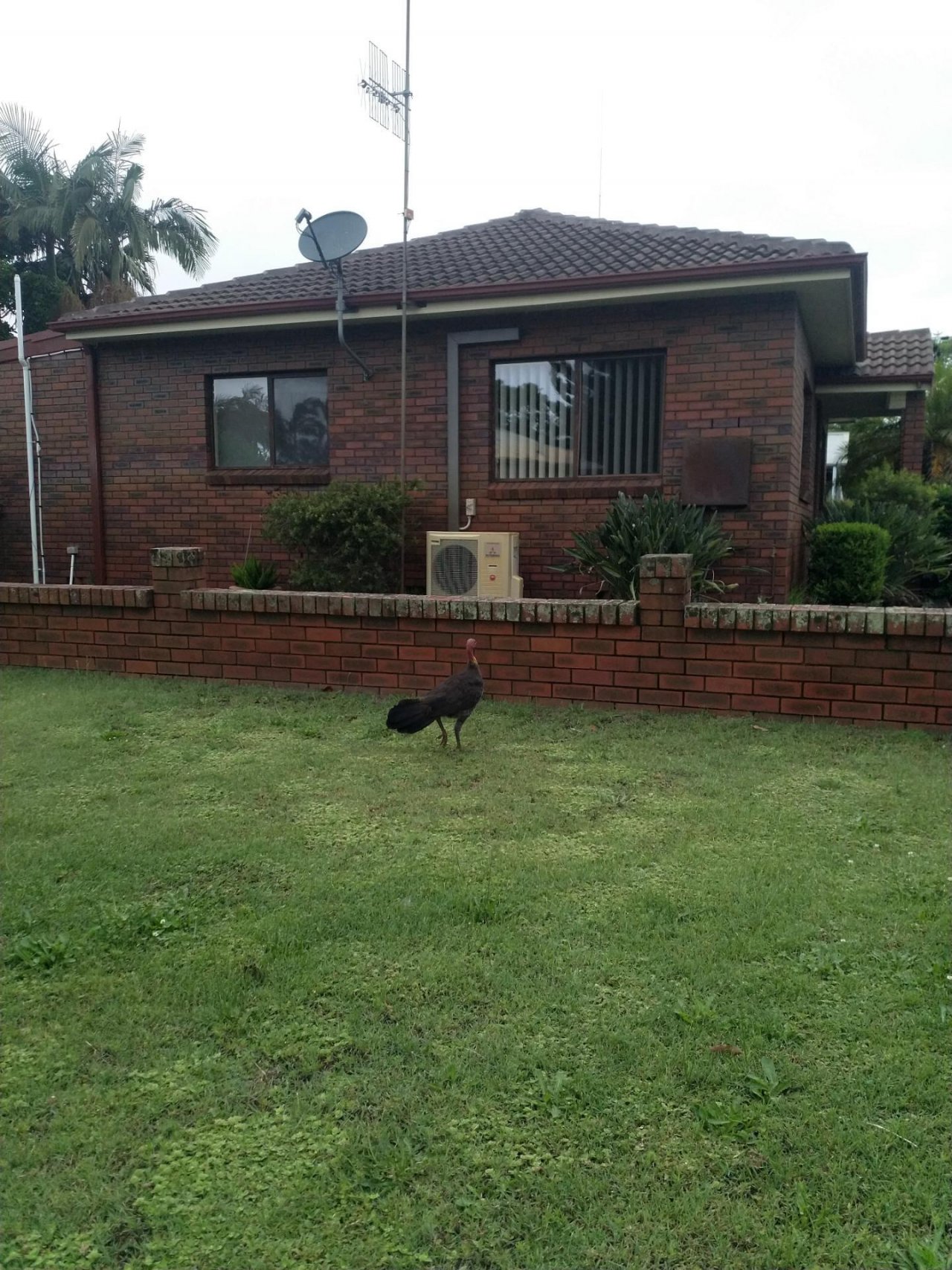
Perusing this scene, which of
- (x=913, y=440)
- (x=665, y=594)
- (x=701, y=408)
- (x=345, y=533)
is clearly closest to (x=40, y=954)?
(x=665, y=594)

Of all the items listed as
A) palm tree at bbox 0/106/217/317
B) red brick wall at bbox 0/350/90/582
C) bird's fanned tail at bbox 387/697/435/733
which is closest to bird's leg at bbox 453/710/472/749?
bird's fanned tail at bbox 387/697/435/733

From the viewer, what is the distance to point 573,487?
923 centimetres

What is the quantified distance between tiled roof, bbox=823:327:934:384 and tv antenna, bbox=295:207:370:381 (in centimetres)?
655

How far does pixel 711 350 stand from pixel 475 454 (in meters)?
2.62

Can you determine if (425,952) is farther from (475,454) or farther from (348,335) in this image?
(348,335)

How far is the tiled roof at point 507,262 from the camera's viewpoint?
27.3 ft

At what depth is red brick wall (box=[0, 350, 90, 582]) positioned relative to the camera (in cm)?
1131

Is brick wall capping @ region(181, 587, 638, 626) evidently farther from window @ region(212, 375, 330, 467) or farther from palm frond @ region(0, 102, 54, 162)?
palm frond @ region(0, 102, 54, 162)

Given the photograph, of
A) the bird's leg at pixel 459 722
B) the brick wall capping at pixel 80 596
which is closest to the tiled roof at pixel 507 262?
the brick wall capping at pixel 80 596

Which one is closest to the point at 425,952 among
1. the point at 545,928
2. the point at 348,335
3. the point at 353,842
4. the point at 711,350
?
the point at 545,928

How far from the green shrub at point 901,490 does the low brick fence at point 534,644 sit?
905cm

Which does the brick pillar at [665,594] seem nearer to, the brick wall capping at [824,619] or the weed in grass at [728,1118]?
the brick wall capping at [824,619]

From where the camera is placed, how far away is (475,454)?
376 inches

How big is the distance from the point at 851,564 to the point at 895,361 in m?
4.80
